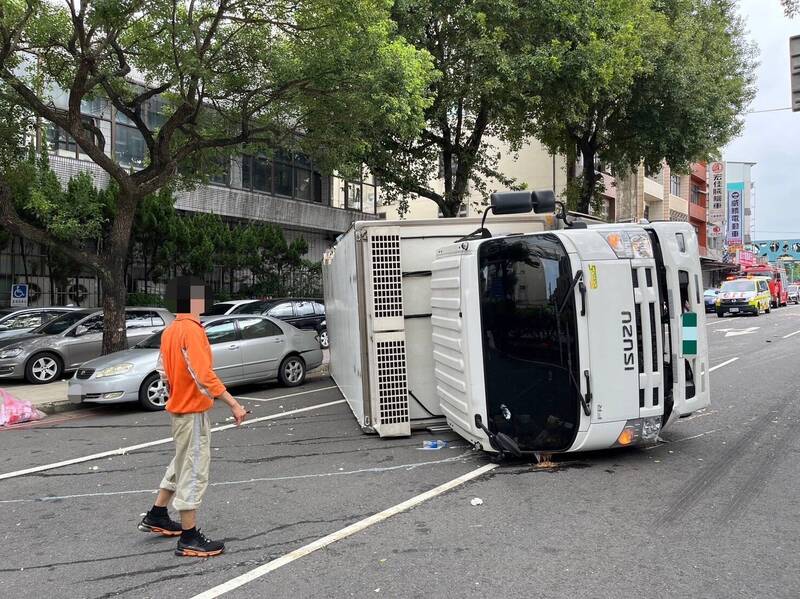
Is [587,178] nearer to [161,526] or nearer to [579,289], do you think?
[579,289]

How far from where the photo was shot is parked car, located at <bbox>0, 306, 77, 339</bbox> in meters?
14.3

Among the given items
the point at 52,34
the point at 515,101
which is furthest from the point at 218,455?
the point at 515,101

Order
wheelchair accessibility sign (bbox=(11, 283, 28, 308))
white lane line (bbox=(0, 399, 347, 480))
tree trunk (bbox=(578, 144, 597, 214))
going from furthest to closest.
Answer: tree trunk (bbox=(578, 144, 597, 214)), wheelchair accessibility sign (bbox=(11, 283, 28, 308)), white lane line (bbox=(0, 399, 347, 480))

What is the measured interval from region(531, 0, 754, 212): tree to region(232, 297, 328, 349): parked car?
8.18 m

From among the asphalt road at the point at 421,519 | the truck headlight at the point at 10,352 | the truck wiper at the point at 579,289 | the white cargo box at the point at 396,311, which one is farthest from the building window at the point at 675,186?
the truck wiper at the point at 579,289

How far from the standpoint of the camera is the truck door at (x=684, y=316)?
596 centimetres

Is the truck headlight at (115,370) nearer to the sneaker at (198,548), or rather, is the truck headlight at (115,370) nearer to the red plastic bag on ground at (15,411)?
the red plastic bag on ground at (15,411)

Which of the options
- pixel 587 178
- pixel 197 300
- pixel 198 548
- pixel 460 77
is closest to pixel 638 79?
pixel 587 178

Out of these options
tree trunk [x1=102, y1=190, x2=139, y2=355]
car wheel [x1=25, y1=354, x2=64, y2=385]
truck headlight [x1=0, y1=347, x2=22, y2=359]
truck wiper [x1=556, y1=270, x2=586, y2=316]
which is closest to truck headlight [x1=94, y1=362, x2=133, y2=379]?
tree trunk [x1=102, y1=190, x2=139, y2=355]

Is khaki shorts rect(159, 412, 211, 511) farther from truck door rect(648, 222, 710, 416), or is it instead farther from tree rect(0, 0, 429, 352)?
tree rect(0, 0, 429, 352)

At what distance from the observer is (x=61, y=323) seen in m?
14.2

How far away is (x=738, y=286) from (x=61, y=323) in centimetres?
3028

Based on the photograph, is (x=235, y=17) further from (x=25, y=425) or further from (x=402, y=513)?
(x=402, y=513)

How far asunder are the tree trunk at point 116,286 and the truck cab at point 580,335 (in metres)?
9.13
